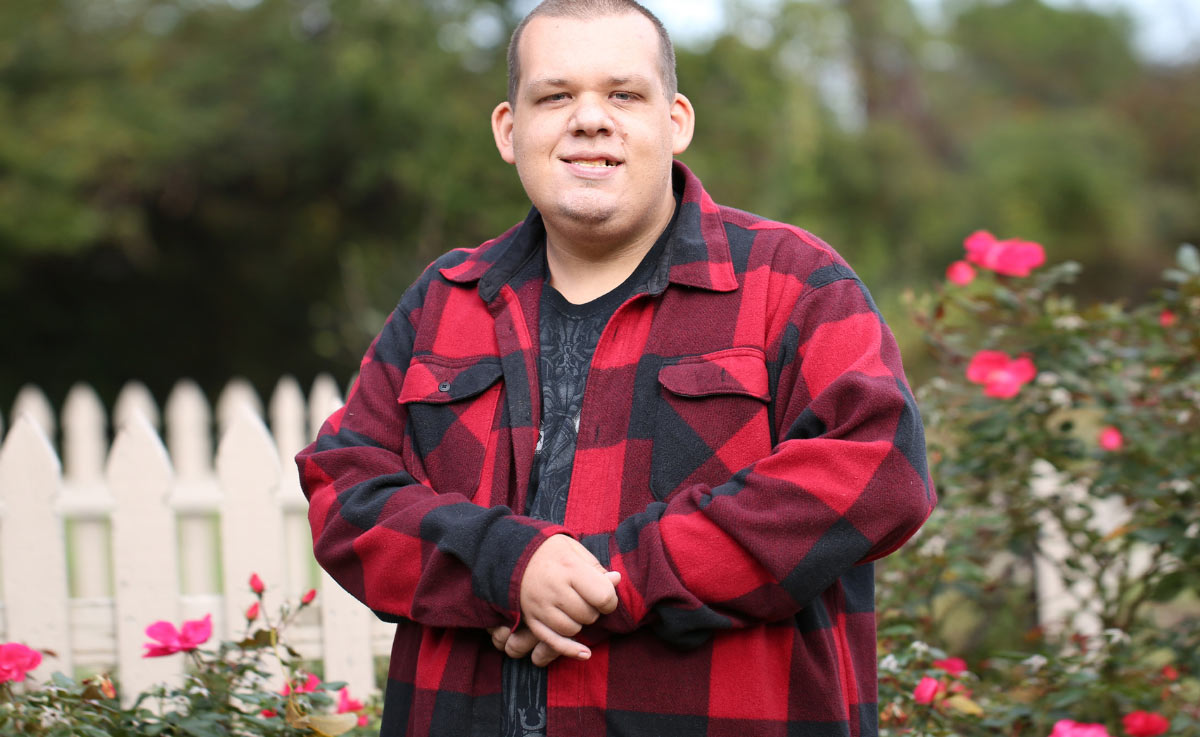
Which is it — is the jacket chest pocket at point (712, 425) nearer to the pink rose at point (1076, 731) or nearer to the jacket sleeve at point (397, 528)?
the jacket sleeve at point (397, 528)

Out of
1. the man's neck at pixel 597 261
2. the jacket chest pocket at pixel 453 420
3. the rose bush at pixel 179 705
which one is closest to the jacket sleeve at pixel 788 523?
the jacket chest pocket at pixel 453 420

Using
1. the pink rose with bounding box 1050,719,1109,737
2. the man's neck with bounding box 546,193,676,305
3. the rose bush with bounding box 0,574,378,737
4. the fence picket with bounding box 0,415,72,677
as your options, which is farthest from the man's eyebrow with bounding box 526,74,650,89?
the fence picket with bounding box 0,415,72,677

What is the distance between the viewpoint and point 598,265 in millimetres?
1847

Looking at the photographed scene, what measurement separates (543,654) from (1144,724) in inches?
61.5

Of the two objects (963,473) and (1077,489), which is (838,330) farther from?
(1077,489)

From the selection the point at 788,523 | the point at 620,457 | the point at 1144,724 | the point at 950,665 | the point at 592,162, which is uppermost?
the point at 592,162

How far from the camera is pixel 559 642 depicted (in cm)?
149

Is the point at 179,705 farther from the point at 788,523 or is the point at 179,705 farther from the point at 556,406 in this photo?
the point at 788,523

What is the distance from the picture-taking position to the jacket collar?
172 centimetres

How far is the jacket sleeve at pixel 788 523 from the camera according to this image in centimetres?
146

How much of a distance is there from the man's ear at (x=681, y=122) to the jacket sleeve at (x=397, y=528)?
0.57m

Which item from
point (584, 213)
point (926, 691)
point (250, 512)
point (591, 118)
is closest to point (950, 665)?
point (926, 691)

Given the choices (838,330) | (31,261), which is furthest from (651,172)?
(31,261)

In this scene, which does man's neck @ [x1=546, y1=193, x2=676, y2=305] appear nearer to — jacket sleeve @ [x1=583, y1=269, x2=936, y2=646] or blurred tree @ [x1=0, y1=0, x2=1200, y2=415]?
jacket sleeve @ [x1=583, y1=269, x2=936, y2=646]
